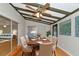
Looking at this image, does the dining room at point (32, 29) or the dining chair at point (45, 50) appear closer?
the dining chair at point (45, 50)

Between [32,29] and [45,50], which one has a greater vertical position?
[32,29]

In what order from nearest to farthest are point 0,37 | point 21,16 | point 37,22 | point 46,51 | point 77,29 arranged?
point 46,51, point 0,37, point 77,29, point 37,22, point 21,16

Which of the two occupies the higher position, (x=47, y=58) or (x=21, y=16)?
(x=21, y=16)

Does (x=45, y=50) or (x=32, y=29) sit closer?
(x=45, y=50)

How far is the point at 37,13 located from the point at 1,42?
139 cm

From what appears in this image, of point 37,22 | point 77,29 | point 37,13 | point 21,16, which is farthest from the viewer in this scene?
point 21,16

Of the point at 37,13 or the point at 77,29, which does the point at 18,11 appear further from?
the point at 77,29

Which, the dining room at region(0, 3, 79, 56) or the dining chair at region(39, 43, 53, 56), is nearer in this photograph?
the dining chair at region(39, 43, 53, 56)

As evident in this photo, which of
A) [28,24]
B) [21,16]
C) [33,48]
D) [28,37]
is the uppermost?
[21,16]

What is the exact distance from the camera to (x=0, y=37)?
135 inches

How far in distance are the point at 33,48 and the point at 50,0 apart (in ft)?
9.99

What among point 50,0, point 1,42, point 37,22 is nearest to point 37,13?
point 37,22

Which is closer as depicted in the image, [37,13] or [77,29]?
[77,29]

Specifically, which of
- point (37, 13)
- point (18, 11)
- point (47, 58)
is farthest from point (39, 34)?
point (47, 58)
